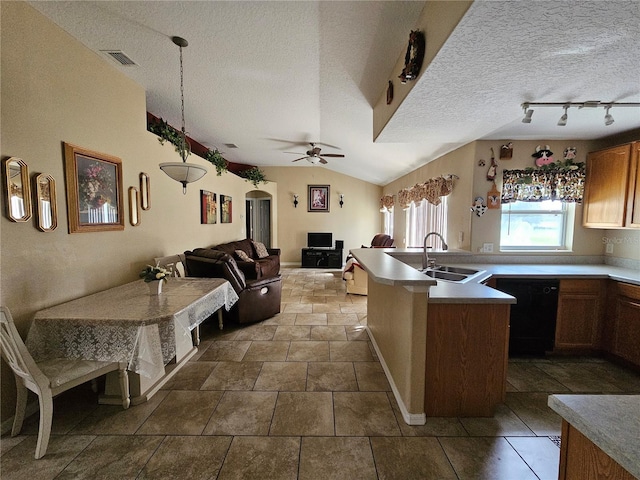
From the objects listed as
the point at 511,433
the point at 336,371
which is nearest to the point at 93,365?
the point at 336,371

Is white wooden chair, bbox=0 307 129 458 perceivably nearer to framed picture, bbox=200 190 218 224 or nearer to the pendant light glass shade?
the pendant light glass shade

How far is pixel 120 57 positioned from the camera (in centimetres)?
249

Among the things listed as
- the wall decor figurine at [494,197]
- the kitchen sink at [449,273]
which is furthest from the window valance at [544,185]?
the kitchen sink at [449,273]

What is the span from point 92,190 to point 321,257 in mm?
5749

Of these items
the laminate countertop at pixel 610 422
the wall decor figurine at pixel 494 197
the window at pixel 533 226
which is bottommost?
the laminate countertop at pixel 610 422

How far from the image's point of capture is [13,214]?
176 centimetres

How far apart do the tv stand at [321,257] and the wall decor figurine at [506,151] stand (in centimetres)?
493

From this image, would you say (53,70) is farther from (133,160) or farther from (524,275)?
(524,275)

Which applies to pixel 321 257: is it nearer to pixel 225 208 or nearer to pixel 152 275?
pixel 225 208

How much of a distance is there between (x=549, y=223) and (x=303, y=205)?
584 centimetres

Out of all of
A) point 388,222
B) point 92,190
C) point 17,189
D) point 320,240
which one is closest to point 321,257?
point 320,240

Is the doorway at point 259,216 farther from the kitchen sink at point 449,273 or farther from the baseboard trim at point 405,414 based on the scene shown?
the baseboard trim at point 405,414

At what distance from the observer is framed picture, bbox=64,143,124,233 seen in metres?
2.19

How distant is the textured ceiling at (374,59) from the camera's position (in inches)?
49.6
